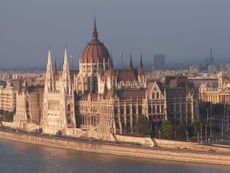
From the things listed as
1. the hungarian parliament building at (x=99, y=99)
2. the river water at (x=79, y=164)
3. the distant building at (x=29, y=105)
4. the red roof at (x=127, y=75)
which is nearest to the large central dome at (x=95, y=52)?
the hungarian parliament building at (x=99, y=99)

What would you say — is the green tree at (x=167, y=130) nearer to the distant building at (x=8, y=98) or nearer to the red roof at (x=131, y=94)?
the red roof at (x=131, y=94)

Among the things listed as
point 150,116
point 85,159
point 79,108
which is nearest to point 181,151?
point 85,159

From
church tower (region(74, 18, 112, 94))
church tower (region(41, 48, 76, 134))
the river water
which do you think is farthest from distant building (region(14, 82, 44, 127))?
the river water

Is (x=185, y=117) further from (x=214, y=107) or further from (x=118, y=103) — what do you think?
(x=214, y=107)

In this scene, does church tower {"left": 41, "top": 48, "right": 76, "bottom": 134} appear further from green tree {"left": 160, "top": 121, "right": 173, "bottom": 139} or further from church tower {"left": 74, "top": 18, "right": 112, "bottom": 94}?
green tree {"left": 160, "top": 121, "right": 173, "bottom": 139}

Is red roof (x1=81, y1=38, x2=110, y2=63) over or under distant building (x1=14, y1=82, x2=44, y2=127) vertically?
over

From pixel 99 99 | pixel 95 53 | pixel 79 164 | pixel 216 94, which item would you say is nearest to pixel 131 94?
pixel 99 99

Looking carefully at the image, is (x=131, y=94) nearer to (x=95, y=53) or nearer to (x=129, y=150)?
(x=129, y=150)

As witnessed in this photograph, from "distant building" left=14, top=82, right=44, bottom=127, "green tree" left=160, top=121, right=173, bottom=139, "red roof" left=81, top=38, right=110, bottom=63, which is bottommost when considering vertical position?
"green tree" left=160, top=121, right=173, bottom=139
